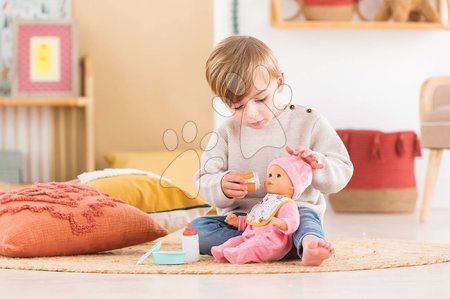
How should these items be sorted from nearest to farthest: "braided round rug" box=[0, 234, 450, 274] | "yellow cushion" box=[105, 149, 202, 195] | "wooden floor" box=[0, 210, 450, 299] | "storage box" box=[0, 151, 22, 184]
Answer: "wooden floor" box=[0, 210, 450, 299]
"braided round rug" box=[0, 234, 450, 274]
"yellow cushion" box=[105, 149, 202, 195]
"storage box" box=[0, 151, 22, 184]

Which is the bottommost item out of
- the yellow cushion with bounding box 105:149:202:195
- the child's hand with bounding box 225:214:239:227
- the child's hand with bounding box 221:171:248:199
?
the yellow cushion with bounding box 105:149:202:195

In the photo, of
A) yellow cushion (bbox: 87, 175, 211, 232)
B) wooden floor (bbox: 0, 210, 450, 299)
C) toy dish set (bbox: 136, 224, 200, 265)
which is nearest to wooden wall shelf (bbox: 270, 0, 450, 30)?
yellow cushion (bbox: 87, 175, 211, 232)

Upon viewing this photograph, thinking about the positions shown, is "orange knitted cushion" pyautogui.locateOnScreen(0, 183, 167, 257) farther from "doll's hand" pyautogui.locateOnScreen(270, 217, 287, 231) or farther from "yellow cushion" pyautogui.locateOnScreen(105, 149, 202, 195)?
"yellow cushion" pyautogui.locateOnScreen(105, 149, 202, 195)

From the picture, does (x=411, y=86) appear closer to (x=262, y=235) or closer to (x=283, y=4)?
(x=283, y=4)

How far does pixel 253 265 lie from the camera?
1737 mm

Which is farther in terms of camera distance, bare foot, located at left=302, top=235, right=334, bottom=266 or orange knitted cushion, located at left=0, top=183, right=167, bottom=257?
orange knitted cushion, located at left=0, top=183, right=167, bottom=257

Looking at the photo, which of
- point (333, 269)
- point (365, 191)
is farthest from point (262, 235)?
point (365, 191)

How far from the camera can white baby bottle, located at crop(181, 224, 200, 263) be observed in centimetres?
184

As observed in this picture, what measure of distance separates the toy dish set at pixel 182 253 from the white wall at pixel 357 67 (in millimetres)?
1955

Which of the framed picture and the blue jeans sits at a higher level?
the framed picture

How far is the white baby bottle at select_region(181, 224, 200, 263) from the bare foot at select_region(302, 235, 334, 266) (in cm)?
24

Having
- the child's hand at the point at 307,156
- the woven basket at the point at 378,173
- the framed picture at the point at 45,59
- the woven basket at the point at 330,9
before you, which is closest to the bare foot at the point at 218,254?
the child's hand at the point at 307,156

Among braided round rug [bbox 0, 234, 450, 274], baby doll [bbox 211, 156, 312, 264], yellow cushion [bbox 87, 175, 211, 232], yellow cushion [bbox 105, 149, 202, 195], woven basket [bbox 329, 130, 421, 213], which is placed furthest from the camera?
woven basket [bbox 329, 130, 421, 213]

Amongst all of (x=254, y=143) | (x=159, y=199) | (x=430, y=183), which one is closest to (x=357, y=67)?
(x=430, y=183)
